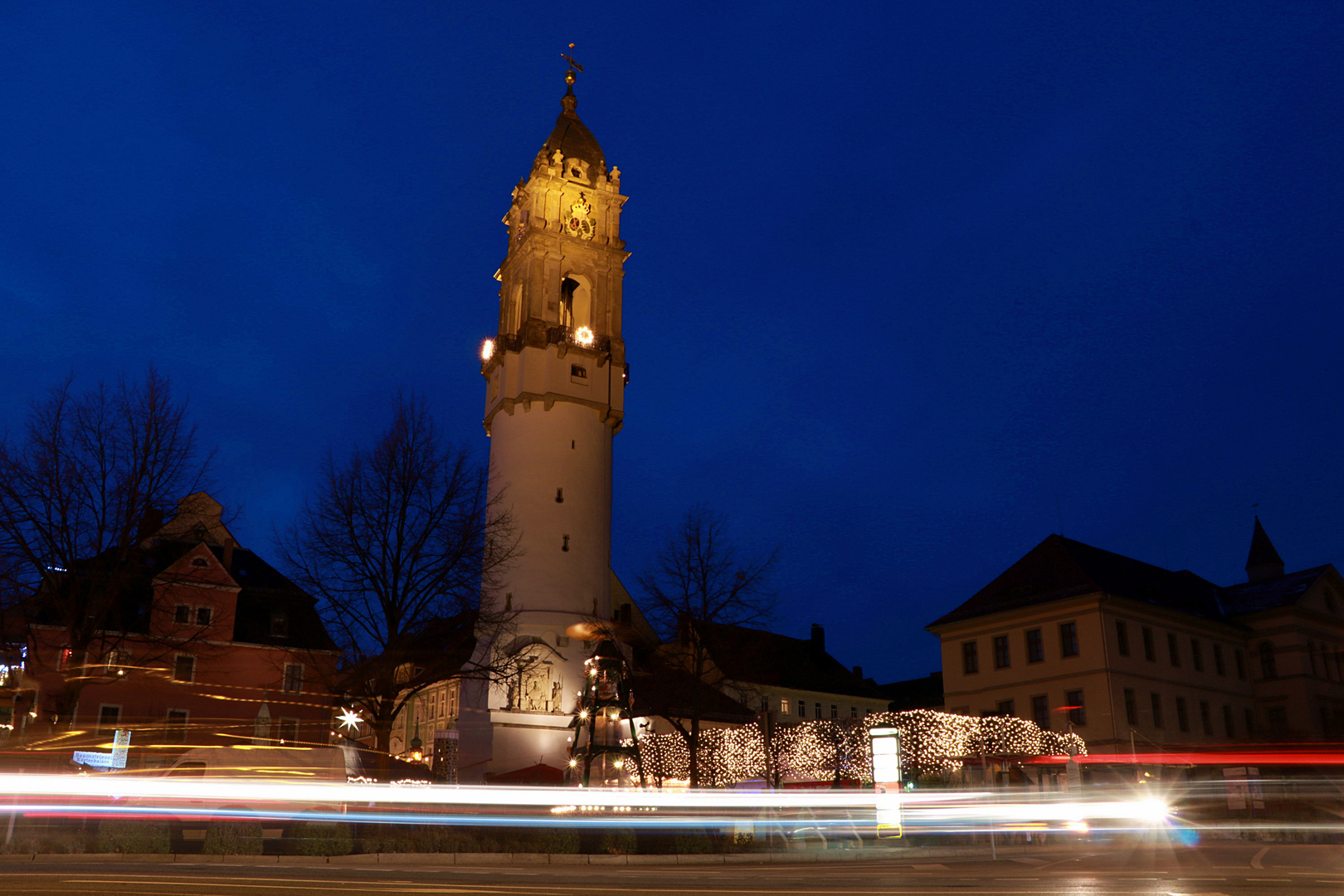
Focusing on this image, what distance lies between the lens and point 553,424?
58.8 m

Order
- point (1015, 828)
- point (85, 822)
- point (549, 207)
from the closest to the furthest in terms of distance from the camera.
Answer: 1. point (85, 822)
2. point (1015, 828)
3. point (549, 207)

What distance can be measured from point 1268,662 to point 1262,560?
17037 millimetres

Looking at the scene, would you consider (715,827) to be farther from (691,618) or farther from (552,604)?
(552,604)

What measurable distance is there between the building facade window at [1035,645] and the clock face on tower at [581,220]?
32.3 meters

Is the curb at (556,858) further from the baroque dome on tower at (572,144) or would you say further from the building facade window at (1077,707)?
the baroque dome on tower at (572,144)

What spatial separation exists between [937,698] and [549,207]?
5655 centimetres

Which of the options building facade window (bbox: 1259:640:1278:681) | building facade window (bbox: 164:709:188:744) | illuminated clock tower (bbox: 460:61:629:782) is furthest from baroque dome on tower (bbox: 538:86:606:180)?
building facade window (bbox: 1259:640:1278:681)

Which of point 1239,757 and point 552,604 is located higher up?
point 552,604

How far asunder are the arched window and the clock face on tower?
144 ft

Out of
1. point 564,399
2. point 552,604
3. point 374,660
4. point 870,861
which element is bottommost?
point 870,861

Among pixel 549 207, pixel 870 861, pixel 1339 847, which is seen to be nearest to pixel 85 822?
pixel 870 861

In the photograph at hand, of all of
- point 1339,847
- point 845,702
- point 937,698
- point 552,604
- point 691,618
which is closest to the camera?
point 1339,847

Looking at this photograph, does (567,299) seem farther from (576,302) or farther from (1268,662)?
(1268,662)

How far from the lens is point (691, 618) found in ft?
130
